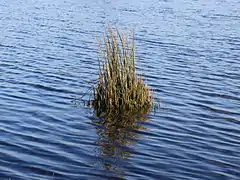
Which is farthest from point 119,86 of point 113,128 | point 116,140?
point 116,140

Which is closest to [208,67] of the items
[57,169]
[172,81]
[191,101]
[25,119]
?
[172,81]

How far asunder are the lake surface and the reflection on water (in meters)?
0.02

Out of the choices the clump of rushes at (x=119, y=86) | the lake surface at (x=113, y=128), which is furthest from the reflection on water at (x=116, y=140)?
the clump of rushes at (x=119, y=86)

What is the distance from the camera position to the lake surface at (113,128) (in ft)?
33.6

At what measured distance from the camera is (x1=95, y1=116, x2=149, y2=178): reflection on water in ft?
33.8

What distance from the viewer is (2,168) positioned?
383 inches

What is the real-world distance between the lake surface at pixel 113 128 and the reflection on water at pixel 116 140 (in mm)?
23

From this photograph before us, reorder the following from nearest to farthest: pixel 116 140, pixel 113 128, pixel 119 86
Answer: pixel 116 140
pixel 113 128
pixel 119 86

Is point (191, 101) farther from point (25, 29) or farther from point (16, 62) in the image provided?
point (25, 29)

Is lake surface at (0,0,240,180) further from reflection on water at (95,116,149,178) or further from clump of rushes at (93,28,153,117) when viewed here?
clump of rushes at (93,28,153,117)

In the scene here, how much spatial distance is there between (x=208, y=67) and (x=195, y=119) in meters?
7.06

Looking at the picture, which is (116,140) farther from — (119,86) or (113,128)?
(119,86)

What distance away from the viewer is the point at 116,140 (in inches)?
468

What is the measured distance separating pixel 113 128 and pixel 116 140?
92 cm
